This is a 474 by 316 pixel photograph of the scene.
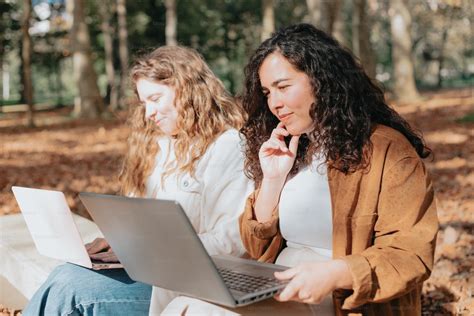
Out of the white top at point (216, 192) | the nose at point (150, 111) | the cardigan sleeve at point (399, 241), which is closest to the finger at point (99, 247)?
the white top at point (216, 192)

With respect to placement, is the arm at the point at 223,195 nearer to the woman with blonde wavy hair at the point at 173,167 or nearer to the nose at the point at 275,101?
the woman with blonde wavy hair at the point at 173,167

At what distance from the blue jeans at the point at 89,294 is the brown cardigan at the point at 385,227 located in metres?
0.93

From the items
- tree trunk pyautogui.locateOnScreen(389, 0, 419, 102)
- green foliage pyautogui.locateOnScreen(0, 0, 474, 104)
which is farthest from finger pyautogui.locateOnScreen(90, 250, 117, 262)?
tree trunk pyautogui.locateOnScreen(389, 0, 419, 102)

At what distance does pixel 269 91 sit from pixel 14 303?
2.24 meters

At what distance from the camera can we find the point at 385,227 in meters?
1.84

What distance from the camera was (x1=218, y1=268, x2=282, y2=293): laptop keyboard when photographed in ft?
5.75

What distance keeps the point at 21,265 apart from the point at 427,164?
6.33 m

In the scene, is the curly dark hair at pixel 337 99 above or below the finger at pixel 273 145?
above

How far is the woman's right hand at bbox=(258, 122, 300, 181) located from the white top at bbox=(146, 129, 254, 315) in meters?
0.35

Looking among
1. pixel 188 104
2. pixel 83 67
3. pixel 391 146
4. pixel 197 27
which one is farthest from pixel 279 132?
pixel 197 27

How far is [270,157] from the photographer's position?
2.19m

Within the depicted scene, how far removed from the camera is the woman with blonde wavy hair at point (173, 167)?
A: 247 centimetres

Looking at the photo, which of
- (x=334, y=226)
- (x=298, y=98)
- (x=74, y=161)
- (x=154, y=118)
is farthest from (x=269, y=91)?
(x=74, y=161)

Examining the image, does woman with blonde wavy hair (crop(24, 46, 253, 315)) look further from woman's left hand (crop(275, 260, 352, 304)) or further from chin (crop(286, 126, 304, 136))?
woman's left hand (crop(275, 260, 352, 304))
